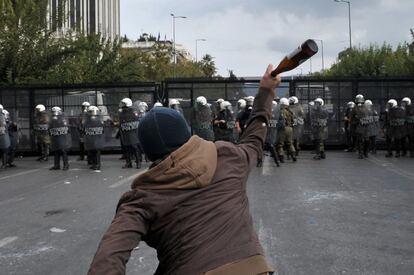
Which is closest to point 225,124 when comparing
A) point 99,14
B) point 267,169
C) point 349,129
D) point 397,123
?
point 267,169

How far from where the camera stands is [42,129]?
1966 cm

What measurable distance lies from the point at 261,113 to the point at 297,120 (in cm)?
1700

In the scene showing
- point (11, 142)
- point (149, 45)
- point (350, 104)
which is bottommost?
point (11, 142)

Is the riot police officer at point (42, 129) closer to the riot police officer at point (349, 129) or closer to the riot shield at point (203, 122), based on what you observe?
the riot shield at point (203, 122)

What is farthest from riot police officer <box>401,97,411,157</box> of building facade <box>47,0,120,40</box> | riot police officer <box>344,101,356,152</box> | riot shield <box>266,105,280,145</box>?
building facade <box>47,0,120,40</box>

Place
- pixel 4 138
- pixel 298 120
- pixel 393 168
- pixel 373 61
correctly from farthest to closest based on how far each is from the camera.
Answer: pixel 373 61 → pixel 298 120 → pixel 4 138 → pixel 393 168

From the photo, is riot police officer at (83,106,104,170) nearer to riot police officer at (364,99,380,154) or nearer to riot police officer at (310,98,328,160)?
riot police officer at (310,98,328,160)

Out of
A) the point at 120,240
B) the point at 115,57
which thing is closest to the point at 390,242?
the point at 120,240

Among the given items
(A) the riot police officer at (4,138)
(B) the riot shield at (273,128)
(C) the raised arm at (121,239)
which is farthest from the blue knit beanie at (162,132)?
(A) the riot police officer at (4,138)

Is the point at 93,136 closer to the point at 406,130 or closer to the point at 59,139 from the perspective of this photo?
the point at 59,139

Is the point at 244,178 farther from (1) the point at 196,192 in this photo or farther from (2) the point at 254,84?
(2) the point at 254,84

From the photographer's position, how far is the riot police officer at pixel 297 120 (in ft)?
64.3

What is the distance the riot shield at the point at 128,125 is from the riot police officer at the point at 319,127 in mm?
5556

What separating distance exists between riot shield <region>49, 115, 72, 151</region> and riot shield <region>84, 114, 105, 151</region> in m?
0.68
